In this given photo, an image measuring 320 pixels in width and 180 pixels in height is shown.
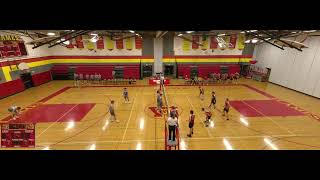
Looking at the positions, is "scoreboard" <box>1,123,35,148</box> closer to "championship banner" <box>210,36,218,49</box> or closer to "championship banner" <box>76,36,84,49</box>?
"championship banner" <box>76,36,84,49</box>

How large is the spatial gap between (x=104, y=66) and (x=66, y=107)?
47.2ft

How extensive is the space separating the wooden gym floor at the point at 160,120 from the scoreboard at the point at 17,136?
2016mm

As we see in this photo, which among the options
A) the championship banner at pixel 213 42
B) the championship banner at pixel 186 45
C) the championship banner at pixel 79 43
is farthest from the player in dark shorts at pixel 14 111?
the championship banner at pixel 213 42

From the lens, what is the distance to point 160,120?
1488cm

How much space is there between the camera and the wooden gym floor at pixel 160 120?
37.5 ft

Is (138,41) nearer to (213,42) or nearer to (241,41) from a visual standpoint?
(213,42)

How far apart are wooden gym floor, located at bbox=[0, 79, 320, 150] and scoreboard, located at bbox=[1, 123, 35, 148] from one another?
6.62 ft

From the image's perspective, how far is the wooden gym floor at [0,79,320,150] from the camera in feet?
37.5

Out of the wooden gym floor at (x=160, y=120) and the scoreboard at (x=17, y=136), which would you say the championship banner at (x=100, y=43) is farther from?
the scoreboard at (x=17, y=136)

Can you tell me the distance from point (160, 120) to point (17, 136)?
8.61 m

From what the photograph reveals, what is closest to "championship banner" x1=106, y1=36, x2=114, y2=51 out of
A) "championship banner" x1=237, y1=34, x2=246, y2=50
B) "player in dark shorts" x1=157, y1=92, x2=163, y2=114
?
Answer: "player in dark shorts" x1=157, y1=92, x2=163, y2=114
